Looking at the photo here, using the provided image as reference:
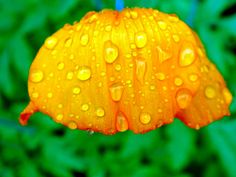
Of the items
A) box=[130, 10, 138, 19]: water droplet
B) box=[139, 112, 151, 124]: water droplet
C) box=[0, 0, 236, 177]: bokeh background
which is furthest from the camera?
box=[0, 0, 236, 177]: bokeh background

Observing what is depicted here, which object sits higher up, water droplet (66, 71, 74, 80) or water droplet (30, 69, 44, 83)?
water droplet (66, 71, 74, 80)

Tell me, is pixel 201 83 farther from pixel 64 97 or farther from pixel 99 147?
pixel 99 147

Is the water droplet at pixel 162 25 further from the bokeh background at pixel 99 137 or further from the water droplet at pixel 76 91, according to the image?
the bokeh background at pixel 99 137

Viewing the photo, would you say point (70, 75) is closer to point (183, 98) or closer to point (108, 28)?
point (108, 28)

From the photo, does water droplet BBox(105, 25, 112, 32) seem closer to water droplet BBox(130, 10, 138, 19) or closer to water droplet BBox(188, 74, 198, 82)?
water droplet BBox(130, 10, 138, 19)

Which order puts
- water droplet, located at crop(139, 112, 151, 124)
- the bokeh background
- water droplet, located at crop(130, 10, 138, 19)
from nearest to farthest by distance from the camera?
water droplet, located at crop(139, 112, 151, 124)
water droplet, located at crop(130, 10, 138, 19)
the bokeh background

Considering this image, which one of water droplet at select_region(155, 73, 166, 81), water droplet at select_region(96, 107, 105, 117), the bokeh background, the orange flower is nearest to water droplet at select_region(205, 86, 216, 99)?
A: the orange flower

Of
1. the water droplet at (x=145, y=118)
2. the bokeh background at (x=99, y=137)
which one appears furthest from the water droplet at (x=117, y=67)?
the bokeh background at (x=99, y=137)
